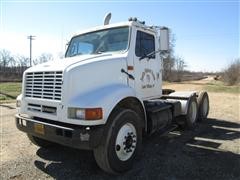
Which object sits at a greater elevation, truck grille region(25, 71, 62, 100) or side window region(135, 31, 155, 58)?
side window region(135, 31, 155, 58)

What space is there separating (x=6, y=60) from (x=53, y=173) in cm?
6954

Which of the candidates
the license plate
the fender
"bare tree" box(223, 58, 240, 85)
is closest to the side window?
the fender

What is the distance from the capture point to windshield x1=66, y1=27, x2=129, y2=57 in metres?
5.40

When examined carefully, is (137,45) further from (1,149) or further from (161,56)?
(1,149)

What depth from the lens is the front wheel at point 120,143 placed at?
4.20m

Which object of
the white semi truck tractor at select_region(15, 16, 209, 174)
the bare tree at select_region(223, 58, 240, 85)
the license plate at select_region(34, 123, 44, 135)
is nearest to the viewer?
the white semi truck tractor at select_region(15, 16, 209, 174)

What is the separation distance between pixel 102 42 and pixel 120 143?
2283mm

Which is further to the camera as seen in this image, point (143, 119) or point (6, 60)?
point (6, 60)

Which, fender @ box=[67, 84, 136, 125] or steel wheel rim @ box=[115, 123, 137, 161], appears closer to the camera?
fender @ box=[67, 84, 136, 125]

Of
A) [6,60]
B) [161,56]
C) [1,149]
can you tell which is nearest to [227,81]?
[161,56]

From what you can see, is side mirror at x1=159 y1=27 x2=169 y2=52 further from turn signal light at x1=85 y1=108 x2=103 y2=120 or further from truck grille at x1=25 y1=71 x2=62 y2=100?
truck grille at x1=25 y1=71 x2=62 y2=100

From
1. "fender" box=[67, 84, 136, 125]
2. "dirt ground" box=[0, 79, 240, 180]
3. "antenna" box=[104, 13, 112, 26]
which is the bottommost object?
"dirt ground" box=[0, 79, 240, 180]

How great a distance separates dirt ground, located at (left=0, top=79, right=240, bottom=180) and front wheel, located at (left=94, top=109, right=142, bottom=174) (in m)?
0.21

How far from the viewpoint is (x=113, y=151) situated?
4285 millimetres
